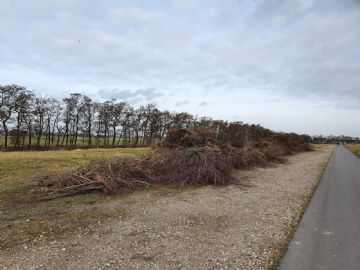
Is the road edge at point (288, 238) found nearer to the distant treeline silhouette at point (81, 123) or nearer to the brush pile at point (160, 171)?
the brush pile at point (160, 171)

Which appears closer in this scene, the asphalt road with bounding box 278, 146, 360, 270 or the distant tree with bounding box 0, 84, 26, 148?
the asphalt road with bounding box 278, 146, 360, 270

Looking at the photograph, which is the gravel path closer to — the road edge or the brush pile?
the road edge

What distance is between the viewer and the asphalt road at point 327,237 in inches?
198

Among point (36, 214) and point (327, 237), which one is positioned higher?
point (327, 237)

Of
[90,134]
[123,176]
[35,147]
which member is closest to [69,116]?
[90,134]

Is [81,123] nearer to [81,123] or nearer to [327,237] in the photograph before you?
[81,123]

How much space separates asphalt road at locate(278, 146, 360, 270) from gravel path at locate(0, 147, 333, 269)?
271 mm

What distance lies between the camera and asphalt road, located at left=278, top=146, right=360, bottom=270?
16.5 ft

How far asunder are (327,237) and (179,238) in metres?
2.97

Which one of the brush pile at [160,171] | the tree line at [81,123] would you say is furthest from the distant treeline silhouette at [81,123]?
the brush pile at [160,171]

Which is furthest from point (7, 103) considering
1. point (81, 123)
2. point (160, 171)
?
point (160, 171)

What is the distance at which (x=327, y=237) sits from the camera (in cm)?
633

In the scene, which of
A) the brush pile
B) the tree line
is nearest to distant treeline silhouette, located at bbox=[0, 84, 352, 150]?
the tree line

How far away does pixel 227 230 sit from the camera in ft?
21.8
